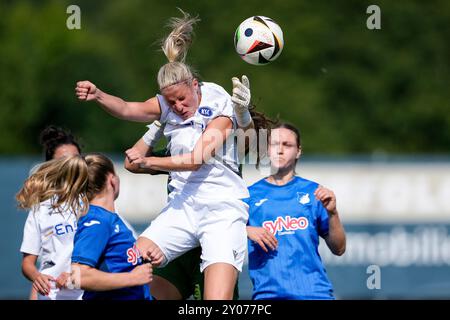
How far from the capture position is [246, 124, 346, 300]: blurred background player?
6426mm

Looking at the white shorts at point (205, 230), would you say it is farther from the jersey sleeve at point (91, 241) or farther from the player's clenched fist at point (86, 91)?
the player's clenched fist at point (86, 91)

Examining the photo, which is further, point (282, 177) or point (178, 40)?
point (282, 177)

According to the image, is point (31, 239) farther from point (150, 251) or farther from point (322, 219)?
point (322, 219)

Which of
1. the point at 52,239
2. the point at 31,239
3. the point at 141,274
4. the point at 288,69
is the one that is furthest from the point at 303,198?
the point at 288,69

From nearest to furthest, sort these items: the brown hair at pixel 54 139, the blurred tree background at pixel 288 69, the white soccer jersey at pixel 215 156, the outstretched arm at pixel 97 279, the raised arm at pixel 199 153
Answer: the outstretched arm at pixel 97 279 → the raised arm at pixel 199 153 → the white soccer jersey at pixel 215 156 → the brown hair at pixel 54 139 → the blurred tree background at pixel 288 69

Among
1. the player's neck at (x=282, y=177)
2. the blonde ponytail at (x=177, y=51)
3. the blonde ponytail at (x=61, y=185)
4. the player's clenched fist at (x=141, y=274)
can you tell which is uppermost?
the blonde ponytail at (x=177, y=51)

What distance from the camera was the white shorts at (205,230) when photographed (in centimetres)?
636

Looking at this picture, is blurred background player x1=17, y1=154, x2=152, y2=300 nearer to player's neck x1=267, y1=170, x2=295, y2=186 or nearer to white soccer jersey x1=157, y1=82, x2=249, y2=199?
white soccer jersey x1=157, y1=82, x2=249, y2=199

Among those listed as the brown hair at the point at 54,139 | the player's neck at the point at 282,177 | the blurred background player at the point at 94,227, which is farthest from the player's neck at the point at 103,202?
the brown hair at the point at 54,139

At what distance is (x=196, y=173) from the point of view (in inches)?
256

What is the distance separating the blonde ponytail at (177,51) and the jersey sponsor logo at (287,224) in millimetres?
1194

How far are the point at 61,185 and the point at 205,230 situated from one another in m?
1.09

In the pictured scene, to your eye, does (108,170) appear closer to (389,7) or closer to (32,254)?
(32,254)
